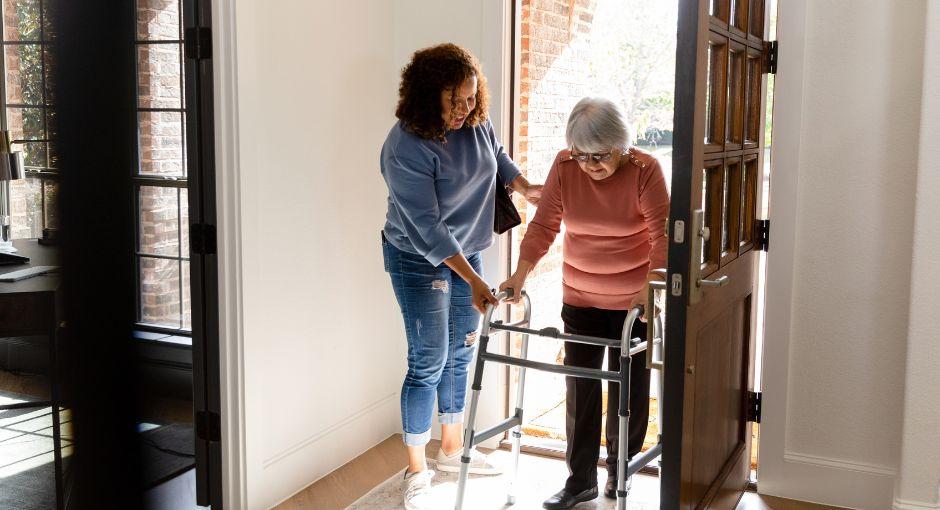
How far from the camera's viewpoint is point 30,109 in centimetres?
238

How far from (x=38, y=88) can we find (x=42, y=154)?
0.18m

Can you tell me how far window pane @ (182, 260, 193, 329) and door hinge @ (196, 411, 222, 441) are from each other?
0.32m

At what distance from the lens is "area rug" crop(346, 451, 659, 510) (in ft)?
10.7

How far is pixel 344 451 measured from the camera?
3.70 meters

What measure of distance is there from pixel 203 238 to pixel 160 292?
8.9 inches

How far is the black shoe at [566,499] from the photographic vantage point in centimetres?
318

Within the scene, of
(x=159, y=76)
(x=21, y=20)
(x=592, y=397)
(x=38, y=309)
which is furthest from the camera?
(x=592, y=397)

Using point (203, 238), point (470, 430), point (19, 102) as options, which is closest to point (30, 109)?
point (19, 102)

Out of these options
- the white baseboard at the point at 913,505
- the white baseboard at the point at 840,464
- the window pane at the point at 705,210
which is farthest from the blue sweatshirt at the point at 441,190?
the white baseboard at the point at 913,505

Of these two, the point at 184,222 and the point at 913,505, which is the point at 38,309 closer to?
the point at 184,222

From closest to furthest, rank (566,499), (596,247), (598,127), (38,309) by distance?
(38,309), (598,127), (596,247), (566,499)

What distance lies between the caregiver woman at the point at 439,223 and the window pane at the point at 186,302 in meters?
0.69

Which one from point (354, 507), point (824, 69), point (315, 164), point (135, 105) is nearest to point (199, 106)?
point (135, 105)

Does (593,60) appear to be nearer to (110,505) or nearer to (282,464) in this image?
Result: (282,464)
